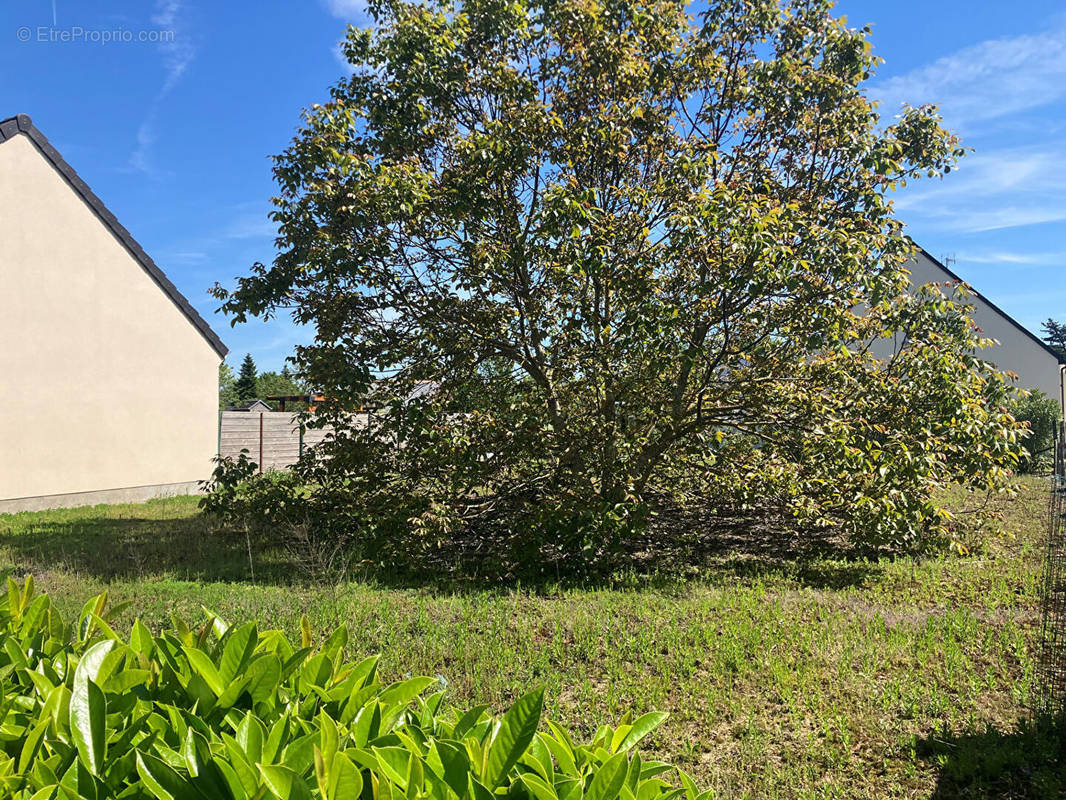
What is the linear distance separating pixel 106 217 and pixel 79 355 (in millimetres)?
2946

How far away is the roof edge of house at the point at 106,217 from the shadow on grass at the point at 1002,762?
1578 cm

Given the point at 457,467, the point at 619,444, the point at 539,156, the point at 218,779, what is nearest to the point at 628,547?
the point at 619,444

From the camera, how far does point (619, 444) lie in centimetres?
782

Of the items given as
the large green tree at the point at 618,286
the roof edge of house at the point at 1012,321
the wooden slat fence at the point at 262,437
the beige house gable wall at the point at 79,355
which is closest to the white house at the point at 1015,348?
the roof edge of house at the point at 1012,321

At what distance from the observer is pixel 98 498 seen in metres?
13.8

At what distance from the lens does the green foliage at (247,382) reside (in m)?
60.2

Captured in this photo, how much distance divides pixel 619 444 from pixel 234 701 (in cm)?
630

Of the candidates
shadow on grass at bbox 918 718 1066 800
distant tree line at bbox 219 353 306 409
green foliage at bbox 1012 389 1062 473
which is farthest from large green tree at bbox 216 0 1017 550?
distant tree line at bbox 219 353 306 409

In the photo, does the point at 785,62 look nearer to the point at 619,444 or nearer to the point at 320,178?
the point at 619,444

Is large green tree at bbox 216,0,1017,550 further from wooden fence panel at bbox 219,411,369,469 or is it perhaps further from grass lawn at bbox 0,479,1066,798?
wooden fence panel at bbox 219,411,369,469

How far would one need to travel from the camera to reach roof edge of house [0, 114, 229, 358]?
12.8 metres

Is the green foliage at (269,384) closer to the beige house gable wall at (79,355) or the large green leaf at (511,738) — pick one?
the beige house gable wall at (79,355)

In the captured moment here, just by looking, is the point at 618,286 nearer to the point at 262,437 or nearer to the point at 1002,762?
the point at 1002,762

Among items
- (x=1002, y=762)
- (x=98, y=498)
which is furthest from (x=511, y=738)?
(x=98, y=498)
